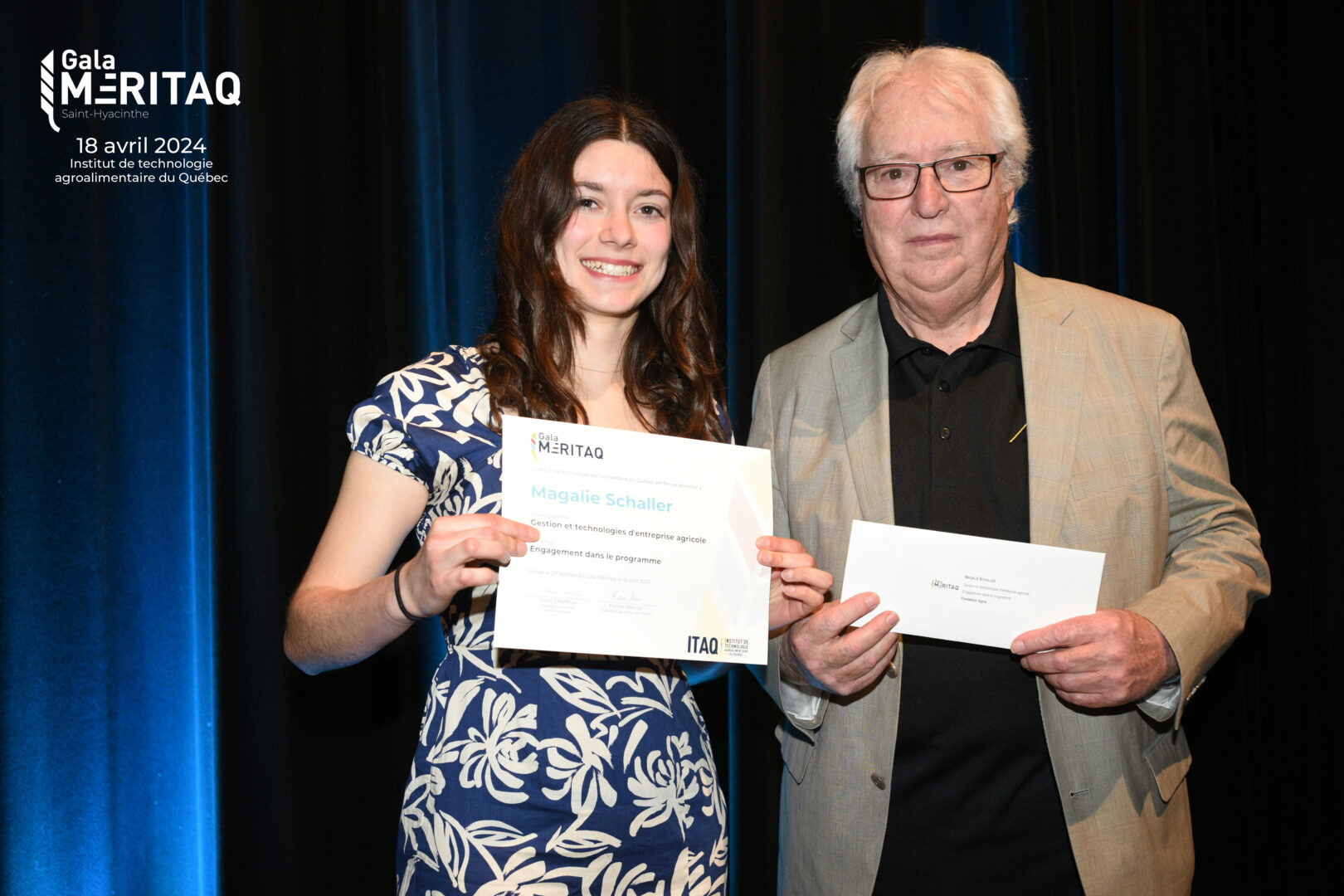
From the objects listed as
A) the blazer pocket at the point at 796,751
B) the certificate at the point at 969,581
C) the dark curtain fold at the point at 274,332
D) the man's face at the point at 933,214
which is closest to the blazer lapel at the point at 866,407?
the man's face at the point at 933,214

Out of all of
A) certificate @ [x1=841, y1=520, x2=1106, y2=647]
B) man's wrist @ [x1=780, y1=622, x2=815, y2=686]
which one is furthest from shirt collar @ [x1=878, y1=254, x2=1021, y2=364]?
man's wrist @ [x1=780, y1=622, x2=815, y2=686]

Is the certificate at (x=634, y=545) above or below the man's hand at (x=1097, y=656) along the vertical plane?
above

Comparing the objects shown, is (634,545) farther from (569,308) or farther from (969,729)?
(969,729)

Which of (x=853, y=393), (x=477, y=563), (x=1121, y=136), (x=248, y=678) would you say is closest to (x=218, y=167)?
(x=248, y=678)

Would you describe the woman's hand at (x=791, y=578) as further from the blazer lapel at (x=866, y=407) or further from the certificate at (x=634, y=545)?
the blazer lapel at (x=866, y=407)

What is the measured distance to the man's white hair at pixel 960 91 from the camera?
1.96 meters

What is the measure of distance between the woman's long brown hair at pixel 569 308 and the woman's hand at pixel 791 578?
38 centimetres

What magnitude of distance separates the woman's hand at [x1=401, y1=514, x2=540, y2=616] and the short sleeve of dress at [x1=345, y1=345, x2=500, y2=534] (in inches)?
9.4

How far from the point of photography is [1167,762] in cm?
180

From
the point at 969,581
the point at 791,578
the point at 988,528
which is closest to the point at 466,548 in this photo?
the point at 791,578

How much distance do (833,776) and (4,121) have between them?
9.16 ft

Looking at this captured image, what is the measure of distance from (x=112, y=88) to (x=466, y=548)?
7.18 ft

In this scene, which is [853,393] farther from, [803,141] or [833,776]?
[803,141]

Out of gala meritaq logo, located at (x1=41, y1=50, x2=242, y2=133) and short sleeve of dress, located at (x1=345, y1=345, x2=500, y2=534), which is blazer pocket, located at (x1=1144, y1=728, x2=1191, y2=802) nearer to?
short sleeve of dress, located at (x1=345, y1=345, x2=500, y2=534)
